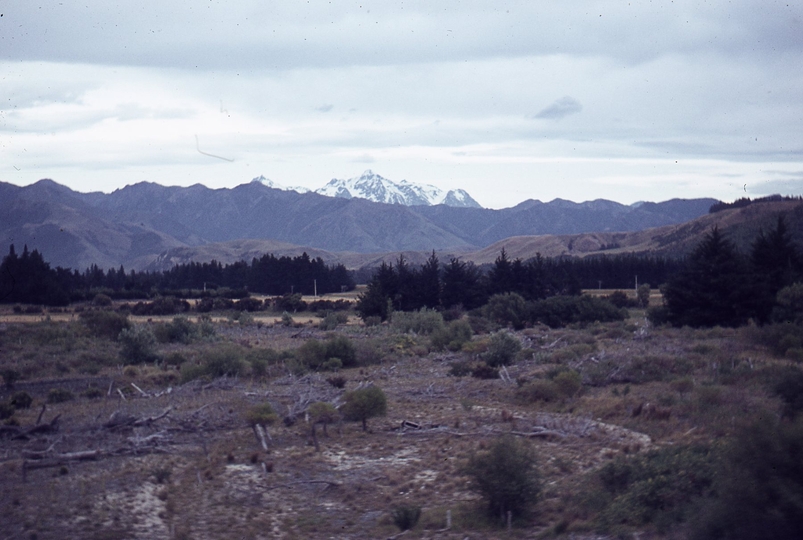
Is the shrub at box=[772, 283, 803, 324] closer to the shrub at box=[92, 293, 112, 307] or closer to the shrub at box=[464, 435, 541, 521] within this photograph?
the shrub at box=[464, 435, 541, 521]

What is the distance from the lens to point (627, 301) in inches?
2571

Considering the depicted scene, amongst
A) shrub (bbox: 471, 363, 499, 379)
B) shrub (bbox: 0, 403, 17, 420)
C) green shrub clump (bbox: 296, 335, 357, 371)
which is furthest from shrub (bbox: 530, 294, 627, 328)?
shrub (bbox: 0, 403, 17, 420)

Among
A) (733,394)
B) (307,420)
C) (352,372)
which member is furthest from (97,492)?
(352,372)

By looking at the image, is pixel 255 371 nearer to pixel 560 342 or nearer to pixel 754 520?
pixel 560 342

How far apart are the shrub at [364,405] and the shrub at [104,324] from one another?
93.0ft

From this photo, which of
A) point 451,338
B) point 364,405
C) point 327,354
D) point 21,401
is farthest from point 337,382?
point 451,338

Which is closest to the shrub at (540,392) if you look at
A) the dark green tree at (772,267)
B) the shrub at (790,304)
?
the shrub at (790,304)

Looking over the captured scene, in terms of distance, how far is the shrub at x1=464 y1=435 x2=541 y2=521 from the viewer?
11.1 meters

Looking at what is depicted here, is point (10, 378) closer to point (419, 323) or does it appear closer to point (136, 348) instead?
point (136, 348)

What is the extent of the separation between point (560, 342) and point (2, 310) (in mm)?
53180

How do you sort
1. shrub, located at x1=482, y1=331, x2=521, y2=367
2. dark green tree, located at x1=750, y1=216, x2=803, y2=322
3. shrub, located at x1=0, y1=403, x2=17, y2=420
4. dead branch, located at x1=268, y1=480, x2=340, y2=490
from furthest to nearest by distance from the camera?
dark green tree, located at x1=750, y1=216, x2=803, y2=322
shrub, located at x1=482, y1=331, x2=521, y2=367
shrub, located at x1=0, y1=403, x2=17, y2=420
dead branch, located at x1=268, y1=480, x2=340, y2=490

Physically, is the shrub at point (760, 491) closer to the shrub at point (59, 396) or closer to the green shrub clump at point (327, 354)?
the shrub at point (59, 396)

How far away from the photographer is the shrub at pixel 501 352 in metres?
28.9

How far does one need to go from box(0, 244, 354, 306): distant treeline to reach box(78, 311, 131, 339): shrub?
3114 centimetres
